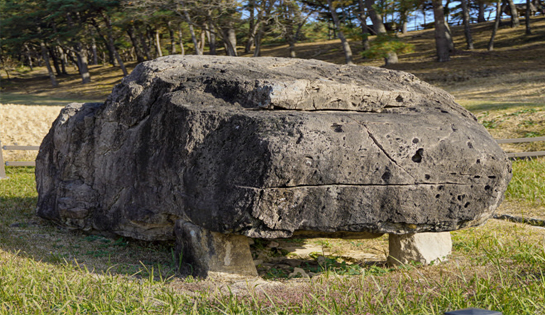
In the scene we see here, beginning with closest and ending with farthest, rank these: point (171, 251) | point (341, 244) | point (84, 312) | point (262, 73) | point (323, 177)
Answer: point (84, 312) < point (323, 177) < point (262, 73) < point (171, 251) < point (341, 244)

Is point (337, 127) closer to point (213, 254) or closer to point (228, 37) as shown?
point (213, 254)

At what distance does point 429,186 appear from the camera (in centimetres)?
429

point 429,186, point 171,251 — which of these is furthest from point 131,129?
point 429,186

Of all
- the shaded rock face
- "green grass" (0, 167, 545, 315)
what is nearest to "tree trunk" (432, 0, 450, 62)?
the shaded rock face

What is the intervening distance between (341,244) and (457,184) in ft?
7.87

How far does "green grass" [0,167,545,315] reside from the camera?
3.57 metres

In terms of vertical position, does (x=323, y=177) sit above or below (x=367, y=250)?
above

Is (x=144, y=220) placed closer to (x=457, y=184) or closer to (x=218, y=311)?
(x=218, y=311)

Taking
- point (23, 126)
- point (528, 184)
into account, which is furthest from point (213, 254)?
point (23, 126)

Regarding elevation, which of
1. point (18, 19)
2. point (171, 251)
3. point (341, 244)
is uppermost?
point (18, 19)

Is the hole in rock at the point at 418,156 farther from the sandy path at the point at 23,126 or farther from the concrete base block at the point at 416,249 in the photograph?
the sandy path at the point at 23,126

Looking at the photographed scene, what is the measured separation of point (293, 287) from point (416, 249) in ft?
4.75

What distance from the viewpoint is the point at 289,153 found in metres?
4.13

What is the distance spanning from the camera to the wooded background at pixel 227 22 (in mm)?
19516
